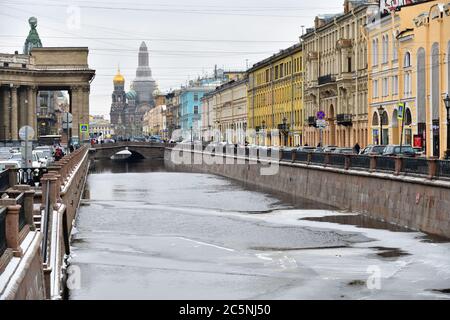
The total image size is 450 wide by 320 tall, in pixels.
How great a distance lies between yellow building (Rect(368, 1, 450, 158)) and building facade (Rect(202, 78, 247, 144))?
64045 mm

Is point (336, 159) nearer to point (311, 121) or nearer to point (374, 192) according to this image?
point (374, 192)

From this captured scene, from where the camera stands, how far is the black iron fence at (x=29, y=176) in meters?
34.8

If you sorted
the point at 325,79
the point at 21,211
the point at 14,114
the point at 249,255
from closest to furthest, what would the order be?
the point at 21,211 < the point at 249,255 < the point at 325,79 < the point at 14,114

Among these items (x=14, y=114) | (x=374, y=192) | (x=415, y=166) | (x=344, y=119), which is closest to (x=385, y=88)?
(x=344, y=119)

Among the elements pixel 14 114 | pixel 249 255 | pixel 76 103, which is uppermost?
pixel 76 103

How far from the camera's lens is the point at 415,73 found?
218 ft

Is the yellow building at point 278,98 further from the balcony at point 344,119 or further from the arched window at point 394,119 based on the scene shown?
the arched window at point 394,119

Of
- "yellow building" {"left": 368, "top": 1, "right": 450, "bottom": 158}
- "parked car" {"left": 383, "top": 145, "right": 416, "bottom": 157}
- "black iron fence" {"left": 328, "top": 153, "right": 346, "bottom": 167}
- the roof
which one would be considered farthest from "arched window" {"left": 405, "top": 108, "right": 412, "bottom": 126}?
the roof

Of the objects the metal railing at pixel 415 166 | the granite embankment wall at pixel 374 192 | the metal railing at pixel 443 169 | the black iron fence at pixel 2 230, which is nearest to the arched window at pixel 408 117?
the granite embankment wall at pixel 374 192

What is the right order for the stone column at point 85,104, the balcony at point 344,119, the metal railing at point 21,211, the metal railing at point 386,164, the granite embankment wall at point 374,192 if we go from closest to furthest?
the metal railing at point 21,211 < the granite embankment wall at point 374,192 < the metal railing at point 386,164 < the balcony at point 344,119 < the stone column at point 85,104

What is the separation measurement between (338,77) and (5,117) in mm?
58178

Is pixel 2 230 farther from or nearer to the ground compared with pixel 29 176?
nearer to the ground

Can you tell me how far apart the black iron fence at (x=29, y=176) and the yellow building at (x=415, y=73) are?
26.5m
